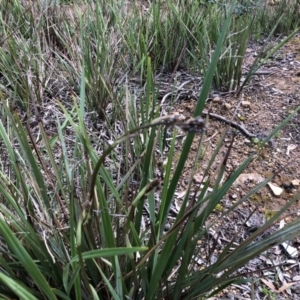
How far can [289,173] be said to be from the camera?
126 cm

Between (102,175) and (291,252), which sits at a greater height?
(102,175)

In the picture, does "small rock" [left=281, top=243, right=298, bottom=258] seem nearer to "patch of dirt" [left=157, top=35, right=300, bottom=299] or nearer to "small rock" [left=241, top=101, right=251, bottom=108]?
"patch of dirt" [left=157, top=35, right=300, bottom=299]

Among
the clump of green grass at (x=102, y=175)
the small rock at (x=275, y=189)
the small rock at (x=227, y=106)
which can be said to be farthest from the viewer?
the small rock at (x=227, y=106)

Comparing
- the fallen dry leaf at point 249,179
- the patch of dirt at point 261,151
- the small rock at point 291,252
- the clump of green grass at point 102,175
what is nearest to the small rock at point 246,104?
the patch of dirt at point 261,151

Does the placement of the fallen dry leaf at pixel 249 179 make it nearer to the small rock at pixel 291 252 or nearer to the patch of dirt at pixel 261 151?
the patch of dirt at pixel 261 151

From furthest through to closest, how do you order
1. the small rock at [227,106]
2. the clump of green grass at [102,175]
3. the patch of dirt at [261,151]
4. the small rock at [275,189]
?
the small rock at [227,106], the small rock at [275,189], the patch of dirt at [261,151], the clump of green grass at [102,175]

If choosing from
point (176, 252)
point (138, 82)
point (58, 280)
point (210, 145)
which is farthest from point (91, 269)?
point (138, 82)

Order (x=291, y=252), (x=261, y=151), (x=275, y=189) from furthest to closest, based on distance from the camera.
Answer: (x=261, y=151) → (x=275, y=189) → (x=291, y=252)

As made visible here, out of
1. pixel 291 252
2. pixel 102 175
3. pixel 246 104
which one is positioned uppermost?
pixel 102 175

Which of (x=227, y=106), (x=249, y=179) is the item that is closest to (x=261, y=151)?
(x=249, y=179)

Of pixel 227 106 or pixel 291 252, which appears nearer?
pixel 291 252

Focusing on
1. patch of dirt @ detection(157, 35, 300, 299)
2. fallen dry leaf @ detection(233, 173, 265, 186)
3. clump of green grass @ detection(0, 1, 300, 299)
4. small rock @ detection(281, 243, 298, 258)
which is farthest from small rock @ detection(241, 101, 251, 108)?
small rock @ detection(281, 243, 298, 258)

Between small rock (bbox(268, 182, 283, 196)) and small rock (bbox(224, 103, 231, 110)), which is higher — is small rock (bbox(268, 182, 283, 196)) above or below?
below

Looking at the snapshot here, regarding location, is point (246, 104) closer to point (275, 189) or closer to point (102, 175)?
point (275, 189)
